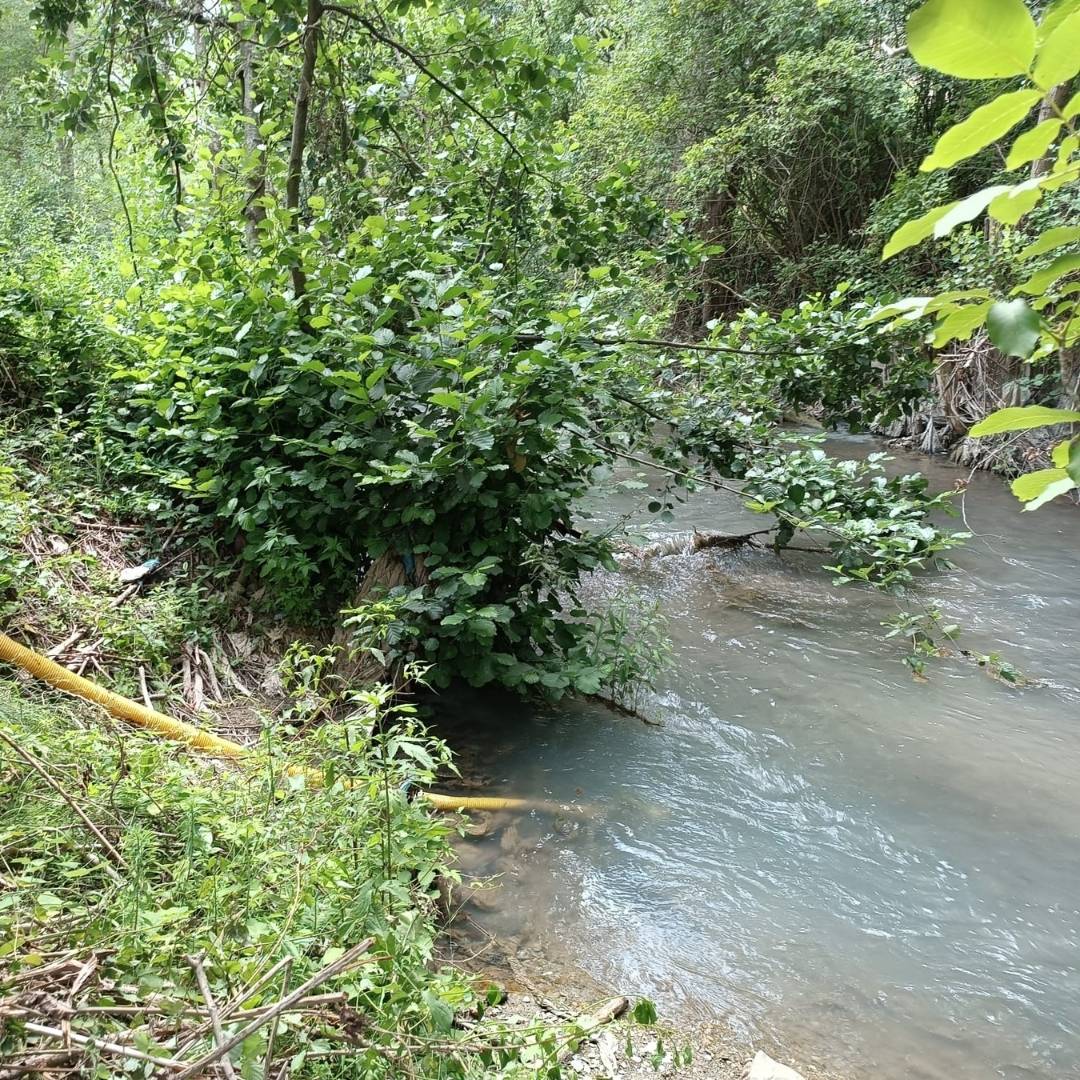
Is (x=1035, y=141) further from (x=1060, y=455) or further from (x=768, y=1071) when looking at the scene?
(x=768, y=1071)

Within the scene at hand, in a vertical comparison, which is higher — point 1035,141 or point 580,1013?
point 1035,141

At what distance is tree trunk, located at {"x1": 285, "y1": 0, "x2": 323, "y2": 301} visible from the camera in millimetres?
3502

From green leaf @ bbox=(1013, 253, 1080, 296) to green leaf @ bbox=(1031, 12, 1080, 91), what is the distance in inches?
5.1

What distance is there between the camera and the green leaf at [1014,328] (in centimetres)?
50

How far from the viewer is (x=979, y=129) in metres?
0.50

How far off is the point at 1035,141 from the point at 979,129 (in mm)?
55

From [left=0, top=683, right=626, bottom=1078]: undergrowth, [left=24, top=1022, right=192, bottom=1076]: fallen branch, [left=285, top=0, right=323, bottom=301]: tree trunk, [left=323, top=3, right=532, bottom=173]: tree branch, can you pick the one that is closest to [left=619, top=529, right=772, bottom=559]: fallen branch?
[left=323, top=3, right=532, bottom=173]: tree branch

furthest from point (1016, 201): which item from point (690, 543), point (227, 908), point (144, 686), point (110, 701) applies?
point (690, 543)

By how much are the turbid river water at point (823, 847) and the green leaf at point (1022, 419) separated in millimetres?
2444

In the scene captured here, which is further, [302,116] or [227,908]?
[302,116]

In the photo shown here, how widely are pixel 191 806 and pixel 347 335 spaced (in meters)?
2.21

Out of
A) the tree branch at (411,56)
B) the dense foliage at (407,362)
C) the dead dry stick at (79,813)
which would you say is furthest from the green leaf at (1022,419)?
the tree branch at (411,56)

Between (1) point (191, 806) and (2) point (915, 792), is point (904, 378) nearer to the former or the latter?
(2) point (915, 792)

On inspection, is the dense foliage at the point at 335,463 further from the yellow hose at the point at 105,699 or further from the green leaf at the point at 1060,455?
the green leaf at the point at 1060,455
